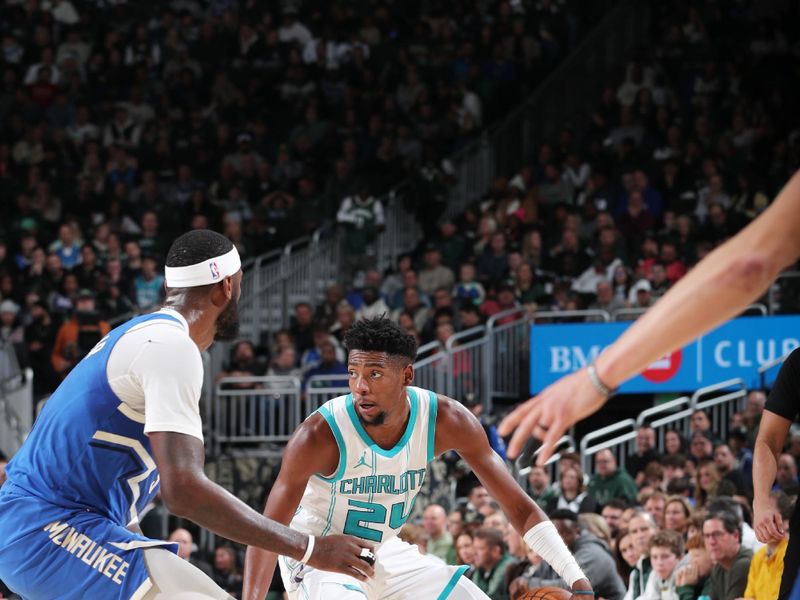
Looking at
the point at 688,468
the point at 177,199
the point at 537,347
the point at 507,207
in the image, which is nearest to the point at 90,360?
the point at 688,468

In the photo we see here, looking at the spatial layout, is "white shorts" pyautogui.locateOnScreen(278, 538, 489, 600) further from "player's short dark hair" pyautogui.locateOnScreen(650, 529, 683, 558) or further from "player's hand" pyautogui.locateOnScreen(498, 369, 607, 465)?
"player's hand" pyautogui.locateOnScreen(498, 369, 607, 465)

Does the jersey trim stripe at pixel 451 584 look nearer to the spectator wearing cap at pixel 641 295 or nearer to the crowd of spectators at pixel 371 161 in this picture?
the crowd of spectators at pixel 371 161

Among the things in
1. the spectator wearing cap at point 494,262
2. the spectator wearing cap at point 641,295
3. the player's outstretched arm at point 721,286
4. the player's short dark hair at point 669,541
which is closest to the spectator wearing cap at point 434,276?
the spectator wearing cap at point 494,262

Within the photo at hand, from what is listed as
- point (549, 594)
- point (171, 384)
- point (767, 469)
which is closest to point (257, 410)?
point (549, 594)

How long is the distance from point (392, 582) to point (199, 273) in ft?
6.65

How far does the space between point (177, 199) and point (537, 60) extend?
6112mm

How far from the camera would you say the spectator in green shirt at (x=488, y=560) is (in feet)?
31.3

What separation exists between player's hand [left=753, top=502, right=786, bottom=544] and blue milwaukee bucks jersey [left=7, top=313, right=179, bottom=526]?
270 cm

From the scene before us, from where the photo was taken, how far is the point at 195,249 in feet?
15.0

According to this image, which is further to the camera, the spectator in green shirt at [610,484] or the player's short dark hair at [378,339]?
the spectator in green shirt at [610,484]

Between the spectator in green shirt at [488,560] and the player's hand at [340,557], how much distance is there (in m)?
5.42

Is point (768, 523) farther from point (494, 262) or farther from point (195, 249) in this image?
point (494, 262)

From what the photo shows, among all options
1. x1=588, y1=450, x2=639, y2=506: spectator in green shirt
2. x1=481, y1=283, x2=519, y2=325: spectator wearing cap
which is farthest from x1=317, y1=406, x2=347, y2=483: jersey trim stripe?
x1=481, y1=283, x2=519, y2=325: spectator wearing cap

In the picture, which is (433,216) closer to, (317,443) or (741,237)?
(317,443)
